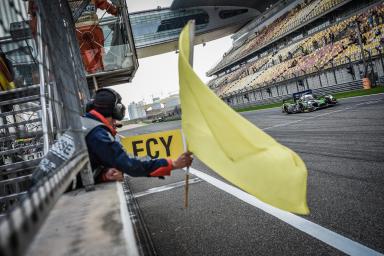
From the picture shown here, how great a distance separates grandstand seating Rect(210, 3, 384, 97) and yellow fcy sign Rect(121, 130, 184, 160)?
2213cm

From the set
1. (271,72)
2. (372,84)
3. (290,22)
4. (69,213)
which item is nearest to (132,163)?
(69,213)

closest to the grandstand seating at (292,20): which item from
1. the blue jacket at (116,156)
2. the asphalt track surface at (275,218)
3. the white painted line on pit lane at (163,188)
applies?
the asphalt track surface at (275,218)

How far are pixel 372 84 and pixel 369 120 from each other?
15.3 m

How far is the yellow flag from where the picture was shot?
1.45m

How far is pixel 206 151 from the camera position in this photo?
1.87 metres

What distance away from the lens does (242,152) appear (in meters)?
1.59

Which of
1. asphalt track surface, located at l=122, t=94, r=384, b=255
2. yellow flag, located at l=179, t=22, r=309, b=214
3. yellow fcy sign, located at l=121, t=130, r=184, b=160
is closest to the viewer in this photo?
yellow flag, located at l=179, t=22, r=309, b=214

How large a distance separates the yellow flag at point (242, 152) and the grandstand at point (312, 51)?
2343 centimetres

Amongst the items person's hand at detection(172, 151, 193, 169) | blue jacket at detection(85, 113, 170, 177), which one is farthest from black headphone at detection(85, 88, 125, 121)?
person's hand at detection(172, 151, 193, 169)

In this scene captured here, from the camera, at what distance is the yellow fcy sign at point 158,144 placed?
4605 millimetres

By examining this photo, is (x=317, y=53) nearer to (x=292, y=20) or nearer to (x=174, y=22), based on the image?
(x=292, y=20)

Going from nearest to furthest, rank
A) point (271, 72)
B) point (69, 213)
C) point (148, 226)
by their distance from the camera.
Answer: point (69, 213) < point (148, 226) < point (271, 72)

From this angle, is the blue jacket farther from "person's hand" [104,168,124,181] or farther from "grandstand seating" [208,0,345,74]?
"grandstand seating" [208,0,345,74]

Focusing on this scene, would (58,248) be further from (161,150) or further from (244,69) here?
(244,69)
